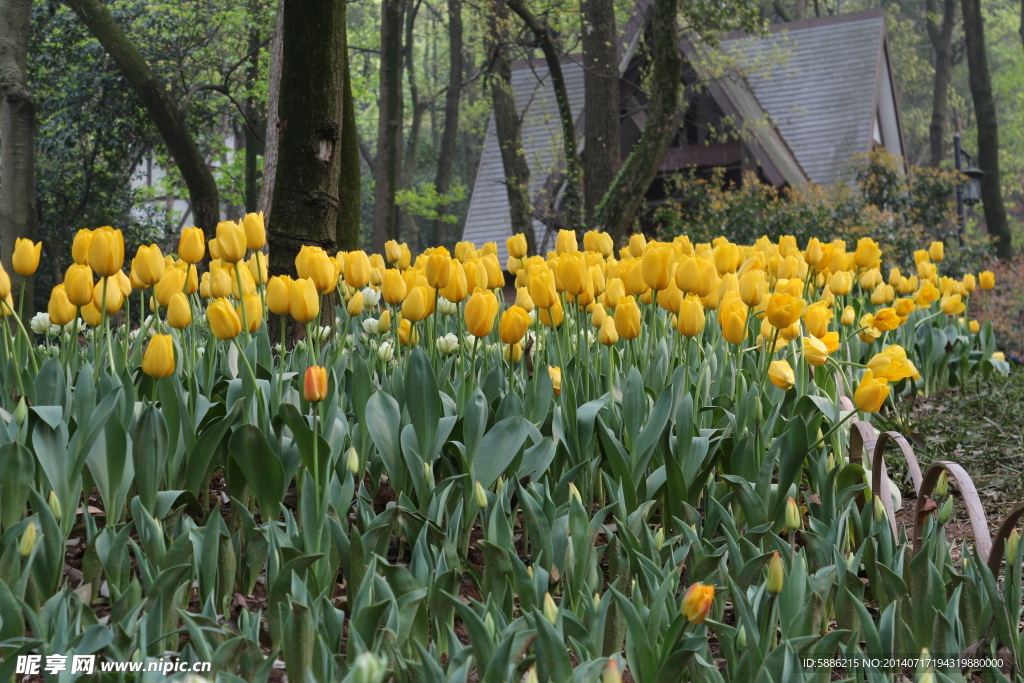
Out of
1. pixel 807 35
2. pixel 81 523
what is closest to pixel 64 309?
pixel 81 523

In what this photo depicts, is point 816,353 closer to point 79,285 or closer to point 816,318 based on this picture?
point 816,318

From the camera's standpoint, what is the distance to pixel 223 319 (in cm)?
214

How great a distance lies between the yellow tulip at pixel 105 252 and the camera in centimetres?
229

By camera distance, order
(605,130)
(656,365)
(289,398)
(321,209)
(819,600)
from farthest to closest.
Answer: (605,130) < (321,209) < (656,365) < (289,398) < (819,600)

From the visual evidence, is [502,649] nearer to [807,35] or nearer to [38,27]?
[38,27]

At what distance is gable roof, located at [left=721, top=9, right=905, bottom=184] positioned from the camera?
57.3ft

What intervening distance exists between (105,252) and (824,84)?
1900 centimetres

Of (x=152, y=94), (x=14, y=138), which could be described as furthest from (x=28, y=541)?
(x=152, y=94)

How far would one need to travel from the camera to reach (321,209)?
3973mm

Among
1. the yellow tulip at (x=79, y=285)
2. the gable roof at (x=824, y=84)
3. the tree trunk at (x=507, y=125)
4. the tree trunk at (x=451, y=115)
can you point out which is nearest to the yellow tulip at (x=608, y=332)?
the yellow tulip at (x=79, y=285)

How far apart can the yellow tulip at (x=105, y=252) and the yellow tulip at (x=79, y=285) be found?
0.12ft

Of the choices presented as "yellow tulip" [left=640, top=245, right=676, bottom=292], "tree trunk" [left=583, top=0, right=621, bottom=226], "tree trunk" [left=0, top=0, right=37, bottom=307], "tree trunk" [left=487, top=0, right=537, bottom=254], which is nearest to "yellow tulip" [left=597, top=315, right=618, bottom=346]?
"yellow tulip" [left=640, top=245, right=676, bottom=292]

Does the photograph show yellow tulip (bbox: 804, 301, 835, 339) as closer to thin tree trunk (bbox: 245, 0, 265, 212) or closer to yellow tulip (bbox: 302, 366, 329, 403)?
yellow tulip (bbox: 302, 366, 329, 403)

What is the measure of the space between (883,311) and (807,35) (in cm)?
1952
